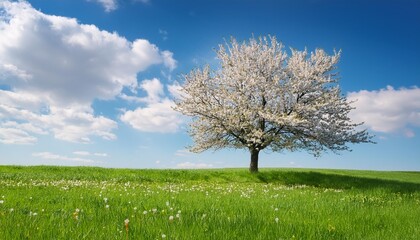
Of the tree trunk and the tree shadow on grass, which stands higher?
the tree trunk

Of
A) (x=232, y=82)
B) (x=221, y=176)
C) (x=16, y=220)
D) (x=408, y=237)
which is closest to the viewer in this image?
(x=16, y=220)

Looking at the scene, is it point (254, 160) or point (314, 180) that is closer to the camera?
point (314, 180)

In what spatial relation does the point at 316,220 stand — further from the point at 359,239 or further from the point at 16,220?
the point at 16,220

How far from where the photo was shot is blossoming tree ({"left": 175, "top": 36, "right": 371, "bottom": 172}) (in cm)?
3291

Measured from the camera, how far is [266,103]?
34.0m

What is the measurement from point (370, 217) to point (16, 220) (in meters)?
8.38

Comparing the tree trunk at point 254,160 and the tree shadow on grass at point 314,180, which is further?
the tree trunk at point 254,160

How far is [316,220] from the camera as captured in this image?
960cm

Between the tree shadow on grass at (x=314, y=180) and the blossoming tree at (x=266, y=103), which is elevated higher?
the blossoming tree at (x=266, y=103)

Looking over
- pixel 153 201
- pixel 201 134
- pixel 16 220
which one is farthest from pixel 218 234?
pixel 201 134

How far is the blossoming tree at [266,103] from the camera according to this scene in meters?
32.9

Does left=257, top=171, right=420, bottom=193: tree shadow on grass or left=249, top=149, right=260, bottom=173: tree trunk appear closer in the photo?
left=257, top=171, right=420, bottom=193: tree shadow on grass

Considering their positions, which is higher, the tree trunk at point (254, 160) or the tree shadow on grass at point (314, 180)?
the tree trunk at point (254, 160)

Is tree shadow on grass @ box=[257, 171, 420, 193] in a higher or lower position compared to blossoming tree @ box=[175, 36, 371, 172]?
lower
